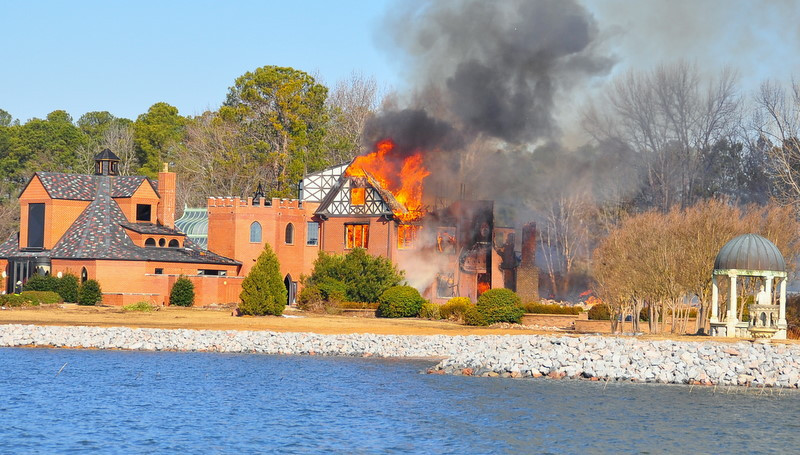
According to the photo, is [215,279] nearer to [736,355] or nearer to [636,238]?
[636,238]

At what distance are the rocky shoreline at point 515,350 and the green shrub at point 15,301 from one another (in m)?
11.3

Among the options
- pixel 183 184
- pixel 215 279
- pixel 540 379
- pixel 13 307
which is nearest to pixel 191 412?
pixel 540 379

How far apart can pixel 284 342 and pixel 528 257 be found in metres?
27.8

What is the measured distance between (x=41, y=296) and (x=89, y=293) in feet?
9.58

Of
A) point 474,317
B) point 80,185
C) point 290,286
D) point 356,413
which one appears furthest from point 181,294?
point 356,413

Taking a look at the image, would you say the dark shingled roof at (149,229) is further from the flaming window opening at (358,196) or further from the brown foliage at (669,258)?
the brown foliage at (669,258)

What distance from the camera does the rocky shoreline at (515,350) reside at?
123ft

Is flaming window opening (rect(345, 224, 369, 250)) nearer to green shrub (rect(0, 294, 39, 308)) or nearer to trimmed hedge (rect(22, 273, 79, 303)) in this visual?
trimmed hedge (rect(22, 273, 79, 303))

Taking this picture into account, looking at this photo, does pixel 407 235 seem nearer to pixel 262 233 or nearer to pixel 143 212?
pixel 262 233

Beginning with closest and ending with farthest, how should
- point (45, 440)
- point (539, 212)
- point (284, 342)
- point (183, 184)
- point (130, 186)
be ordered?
point (45, 440), point (284, 342), point (130, 186), point (539, 212), point (183, 184)

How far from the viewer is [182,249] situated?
237ft

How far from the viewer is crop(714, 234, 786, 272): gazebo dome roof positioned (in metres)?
45.1

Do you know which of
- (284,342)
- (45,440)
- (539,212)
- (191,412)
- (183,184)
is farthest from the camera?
(183,184)

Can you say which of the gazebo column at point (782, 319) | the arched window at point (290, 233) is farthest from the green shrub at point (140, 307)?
the gazebo column at point (782, 319)
